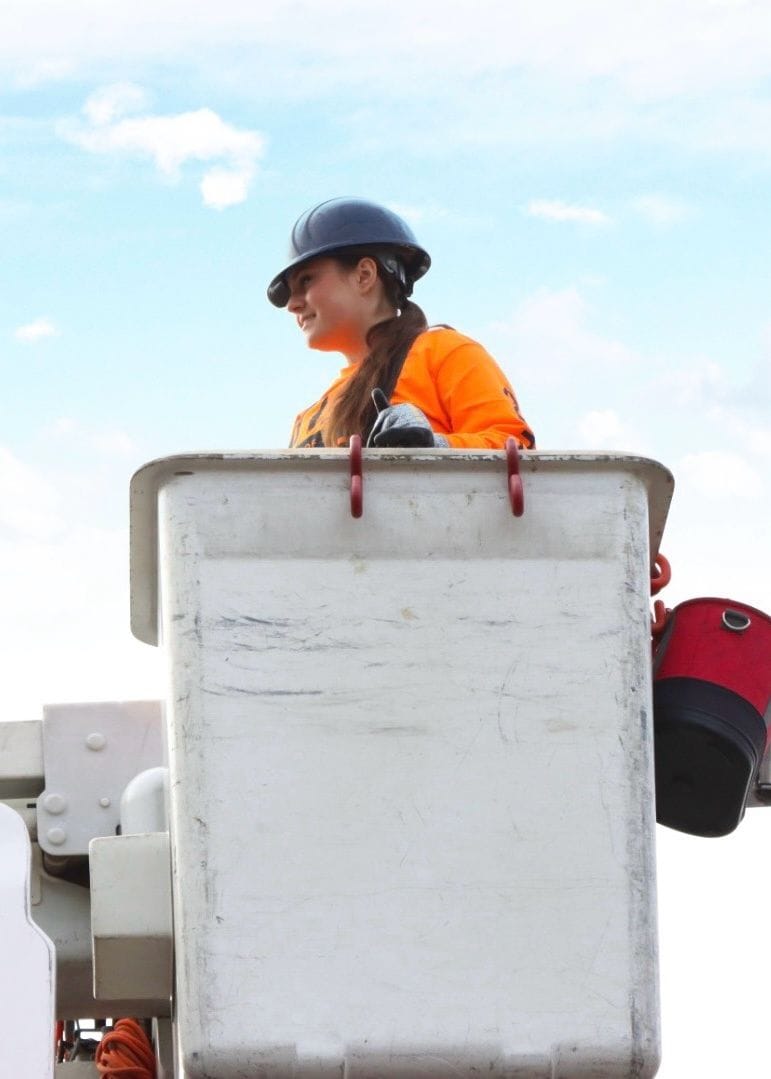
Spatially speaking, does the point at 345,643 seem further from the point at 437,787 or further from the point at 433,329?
the point at 433,329

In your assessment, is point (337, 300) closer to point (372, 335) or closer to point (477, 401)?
point (372, 335)

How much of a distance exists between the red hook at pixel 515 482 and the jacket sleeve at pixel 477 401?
43 centimetres

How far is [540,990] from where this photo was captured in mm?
2590

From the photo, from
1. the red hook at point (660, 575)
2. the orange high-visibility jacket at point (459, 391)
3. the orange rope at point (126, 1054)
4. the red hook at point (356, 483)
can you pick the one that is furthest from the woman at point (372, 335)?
the orange rope at point (126, 1054)

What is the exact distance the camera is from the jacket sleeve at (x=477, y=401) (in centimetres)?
322

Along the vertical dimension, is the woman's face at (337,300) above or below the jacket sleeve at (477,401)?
above

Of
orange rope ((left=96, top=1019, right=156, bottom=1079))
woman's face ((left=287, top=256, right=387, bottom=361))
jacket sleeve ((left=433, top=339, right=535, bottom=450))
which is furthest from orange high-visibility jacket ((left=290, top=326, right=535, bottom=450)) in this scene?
orange rope ((left=96, top=1019, right=156, bottom=1079))

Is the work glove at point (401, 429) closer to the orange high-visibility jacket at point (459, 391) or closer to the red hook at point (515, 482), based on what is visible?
the red hook at point (515, 482)

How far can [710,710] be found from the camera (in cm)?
300

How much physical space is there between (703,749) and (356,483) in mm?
732

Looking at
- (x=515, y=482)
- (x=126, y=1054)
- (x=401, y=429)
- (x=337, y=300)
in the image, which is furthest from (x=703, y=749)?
(x=337, y=300)

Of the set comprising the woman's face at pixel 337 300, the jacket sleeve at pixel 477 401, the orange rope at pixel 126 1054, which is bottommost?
the orange rope at pixel 126 1054

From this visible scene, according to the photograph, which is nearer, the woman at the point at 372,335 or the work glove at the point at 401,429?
the work glove at the point at 401,429

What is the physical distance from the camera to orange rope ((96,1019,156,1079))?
10.3ft
